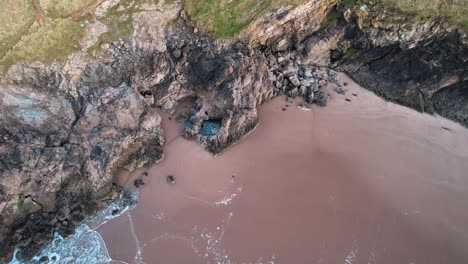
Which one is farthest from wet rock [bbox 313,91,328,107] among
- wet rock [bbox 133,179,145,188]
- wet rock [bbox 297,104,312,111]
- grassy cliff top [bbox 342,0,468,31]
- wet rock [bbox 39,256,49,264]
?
wet rock [bbox 39,256,49,264]

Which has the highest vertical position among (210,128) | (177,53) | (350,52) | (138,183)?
(177,53)

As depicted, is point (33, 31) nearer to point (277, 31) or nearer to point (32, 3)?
point (32, 3)

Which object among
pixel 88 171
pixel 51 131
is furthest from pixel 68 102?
pixel 88 171

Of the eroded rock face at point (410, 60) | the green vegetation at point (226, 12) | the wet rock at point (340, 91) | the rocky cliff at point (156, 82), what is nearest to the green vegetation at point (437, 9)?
the eroded rock face at point (410, 60)

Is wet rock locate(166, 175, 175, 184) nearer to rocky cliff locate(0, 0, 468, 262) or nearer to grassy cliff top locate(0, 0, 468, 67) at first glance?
rocky cliff locate(0, 0, 468, 262)

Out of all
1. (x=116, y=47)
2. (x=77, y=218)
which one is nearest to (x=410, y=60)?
(x=116, y=47)

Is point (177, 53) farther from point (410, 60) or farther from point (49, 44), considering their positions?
point (410, 60)

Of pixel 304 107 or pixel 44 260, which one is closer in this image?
pixel 44 260
